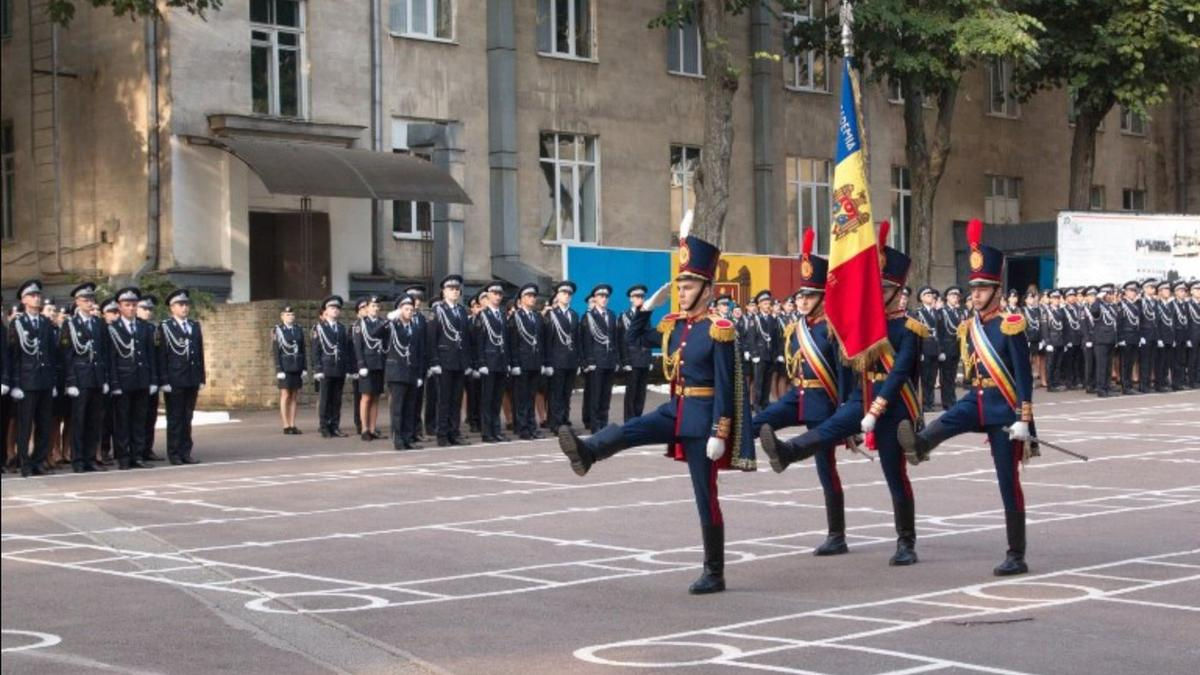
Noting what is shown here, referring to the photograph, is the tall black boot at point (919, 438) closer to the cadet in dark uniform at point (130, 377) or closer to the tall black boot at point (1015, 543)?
the tall black boot at point (1015, 543)

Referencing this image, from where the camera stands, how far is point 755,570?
40.6 feet

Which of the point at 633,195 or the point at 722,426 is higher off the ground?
the point at 633,195

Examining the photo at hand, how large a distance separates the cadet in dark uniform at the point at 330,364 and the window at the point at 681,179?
16.0 m

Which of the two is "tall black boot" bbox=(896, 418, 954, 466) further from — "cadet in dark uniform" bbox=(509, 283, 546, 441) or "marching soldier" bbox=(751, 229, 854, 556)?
"cadet in dark uniform" bbox=(509, 283, 546, 441)

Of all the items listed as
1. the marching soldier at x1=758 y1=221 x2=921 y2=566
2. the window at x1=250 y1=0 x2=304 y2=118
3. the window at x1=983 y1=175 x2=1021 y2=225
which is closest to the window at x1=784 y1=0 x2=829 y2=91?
the window at x1=983 y1=175 x2=1021 y2=225

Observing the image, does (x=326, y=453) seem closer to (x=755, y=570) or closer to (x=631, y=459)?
(x=631, y=459)

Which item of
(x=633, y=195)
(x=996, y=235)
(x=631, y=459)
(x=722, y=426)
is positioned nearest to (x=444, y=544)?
(x=722, y=426)

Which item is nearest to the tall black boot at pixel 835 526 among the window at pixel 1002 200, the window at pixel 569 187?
the window at pixel 569 187

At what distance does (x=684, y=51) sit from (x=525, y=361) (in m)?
17.6

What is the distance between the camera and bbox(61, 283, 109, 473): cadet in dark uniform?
A: 69.5ft

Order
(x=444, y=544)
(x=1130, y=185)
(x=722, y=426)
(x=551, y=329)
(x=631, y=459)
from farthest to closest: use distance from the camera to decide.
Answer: (x=1130, y=185) < (x=551, y=329) < (x=631, y=459) < (x=444, y=544) < (x=722, y=426)

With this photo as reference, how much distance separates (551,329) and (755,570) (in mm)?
14455

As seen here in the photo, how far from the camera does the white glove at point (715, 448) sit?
11.0m

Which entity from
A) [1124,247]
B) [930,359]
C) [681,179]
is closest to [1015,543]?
[930,359]
